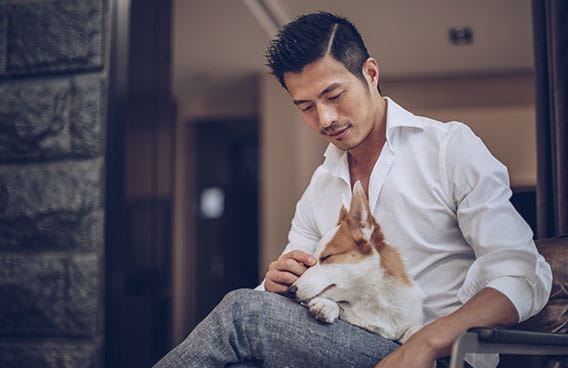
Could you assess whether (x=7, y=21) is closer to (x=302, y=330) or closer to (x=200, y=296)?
(x=302, y=330)

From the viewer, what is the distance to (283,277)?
1.21 meters

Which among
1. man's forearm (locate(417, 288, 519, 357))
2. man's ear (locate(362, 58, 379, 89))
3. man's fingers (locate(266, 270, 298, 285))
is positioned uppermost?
man's ear (locate(362, 58, 379, 89))

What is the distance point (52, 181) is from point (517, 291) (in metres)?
1.37

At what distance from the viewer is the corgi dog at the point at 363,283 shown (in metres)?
1.17

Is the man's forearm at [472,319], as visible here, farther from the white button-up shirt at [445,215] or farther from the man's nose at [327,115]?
the man's nose at [327,115]

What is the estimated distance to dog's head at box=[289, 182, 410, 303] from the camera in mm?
1164

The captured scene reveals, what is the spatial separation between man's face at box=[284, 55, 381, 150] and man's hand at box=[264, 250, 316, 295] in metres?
0.31

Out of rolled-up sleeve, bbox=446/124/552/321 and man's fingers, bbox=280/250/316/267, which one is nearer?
rolled-up sleeve, bbox=446/124/552/321

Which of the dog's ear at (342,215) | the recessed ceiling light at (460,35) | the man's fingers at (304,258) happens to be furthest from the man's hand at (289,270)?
the recessed ceiling light at (460,35)

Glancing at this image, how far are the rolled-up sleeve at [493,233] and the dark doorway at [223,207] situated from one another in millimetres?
5064

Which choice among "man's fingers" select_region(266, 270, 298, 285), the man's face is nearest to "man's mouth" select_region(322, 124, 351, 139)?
the man's face

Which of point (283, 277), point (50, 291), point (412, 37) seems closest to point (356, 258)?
point (283, 277)

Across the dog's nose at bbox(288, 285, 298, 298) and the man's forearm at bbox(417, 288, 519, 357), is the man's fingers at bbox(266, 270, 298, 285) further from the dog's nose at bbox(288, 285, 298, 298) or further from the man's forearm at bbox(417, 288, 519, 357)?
the man's forearm at bbox(417, 288, 519, 357)

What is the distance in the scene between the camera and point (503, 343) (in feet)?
3.12
